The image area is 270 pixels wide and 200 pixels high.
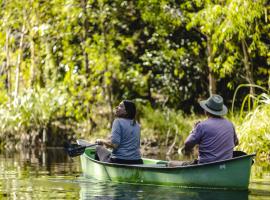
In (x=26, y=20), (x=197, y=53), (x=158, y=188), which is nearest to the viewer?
(x=158, y=188)

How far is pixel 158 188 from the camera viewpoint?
12.4 m

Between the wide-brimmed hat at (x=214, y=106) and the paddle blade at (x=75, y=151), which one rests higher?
the wide-brimmed hat at (x=214, y=106)

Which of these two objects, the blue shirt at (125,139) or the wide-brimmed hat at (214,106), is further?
the blue shirt at (125,139)

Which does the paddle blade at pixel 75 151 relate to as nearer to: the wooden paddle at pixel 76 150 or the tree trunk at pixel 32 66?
the wooden paddle at pixel 76 150

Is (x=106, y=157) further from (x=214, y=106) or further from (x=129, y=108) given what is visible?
(x=214, y=106)

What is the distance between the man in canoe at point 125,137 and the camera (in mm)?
13000

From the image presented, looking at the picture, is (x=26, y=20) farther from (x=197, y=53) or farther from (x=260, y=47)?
(x=260, y=47)

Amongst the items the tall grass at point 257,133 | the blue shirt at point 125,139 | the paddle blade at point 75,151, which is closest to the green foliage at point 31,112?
the tall grass at point 257,133

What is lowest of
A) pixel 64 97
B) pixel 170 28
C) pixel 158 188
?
pixel 158 188

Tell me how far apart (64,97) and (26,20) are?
9.06 feet

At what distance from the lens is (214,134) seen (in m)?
11.9

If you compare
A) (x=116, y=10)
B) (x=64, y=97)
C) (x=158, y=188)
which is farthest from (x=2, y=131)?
(x=158, y=188)

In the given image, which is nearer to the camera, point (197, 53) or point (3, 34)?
point (197, 53)

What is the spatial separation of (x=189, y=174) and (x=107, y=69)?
37.8 feet
